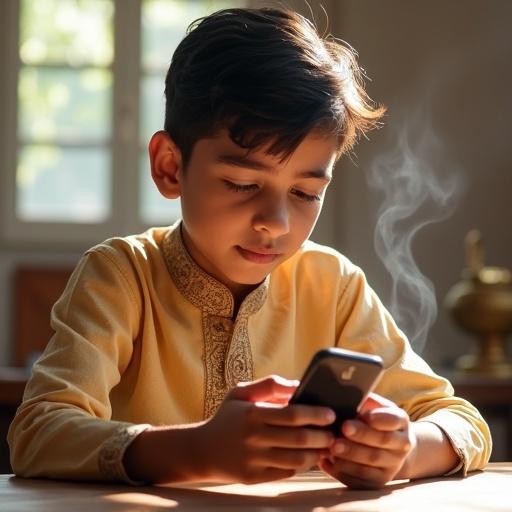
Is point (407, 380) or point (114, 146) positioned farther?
point (114, 146)

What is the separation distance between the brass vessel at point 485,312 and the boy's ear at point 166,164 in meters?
2.48

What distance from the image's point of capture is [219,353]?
1415 millimetres

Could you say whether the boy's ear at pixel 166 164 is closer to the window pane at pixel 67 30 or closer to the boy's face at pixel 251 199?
the boy's face at pixel 251 199

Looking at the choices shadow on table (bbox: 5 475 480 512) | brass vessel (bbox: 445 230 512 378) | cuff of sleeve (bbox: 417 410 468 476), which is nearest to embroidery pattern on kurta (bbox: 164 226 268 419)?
cuff of sleeve (bbox: 417 410 468 476)

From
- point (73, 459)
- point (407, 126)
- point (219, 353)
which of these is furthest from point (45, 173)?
point (73, 459)

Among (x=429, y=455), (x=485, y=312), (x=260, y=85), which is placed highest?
(x=260, y=85)

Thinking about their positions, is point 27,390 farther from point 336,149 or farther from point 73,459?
point 336,149

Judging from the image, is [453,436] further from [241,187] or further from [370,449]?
[241,187]

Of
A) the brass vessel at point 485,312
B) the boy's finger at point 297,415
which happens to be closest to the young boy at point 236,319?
the boy's finger at point 297,415

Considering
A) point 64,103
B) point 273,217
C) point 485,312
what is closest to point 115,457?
point 273,217

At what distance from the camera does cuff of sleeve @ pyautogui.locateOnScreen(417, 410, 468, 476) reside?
3.93ft

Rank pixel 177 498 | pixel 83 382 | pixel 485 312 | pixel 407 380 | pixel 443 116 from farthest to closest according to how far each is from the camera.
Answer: pixel 443 116
pixel 485 312
pixel 407 380
pixel 83 382
pixel 177 498

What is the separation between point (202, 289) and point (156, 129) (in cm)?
335

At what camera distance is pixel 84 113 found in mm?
4727
